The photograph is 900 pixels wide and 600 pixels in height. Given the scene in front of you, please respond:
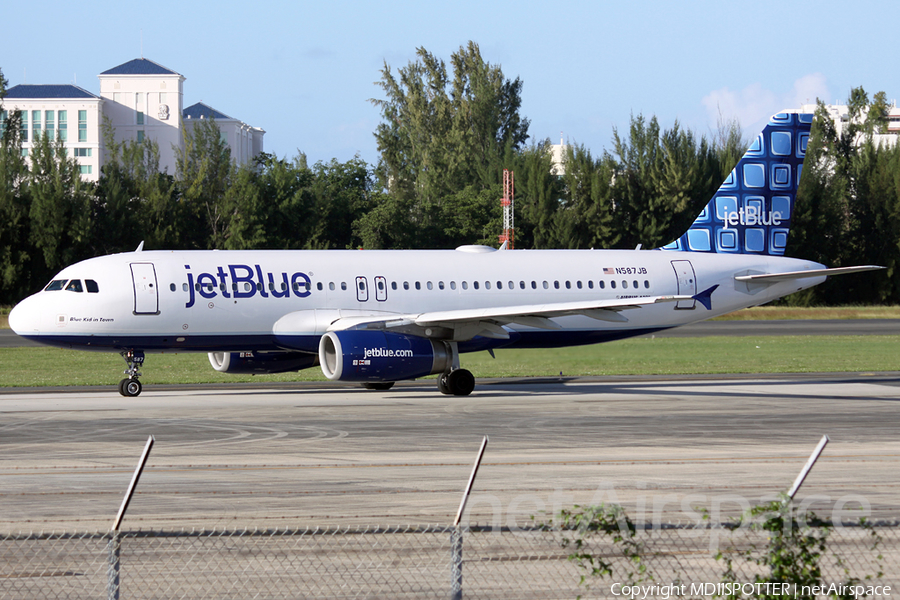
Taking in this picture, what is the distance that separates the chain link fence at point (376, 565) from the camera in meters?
9.94

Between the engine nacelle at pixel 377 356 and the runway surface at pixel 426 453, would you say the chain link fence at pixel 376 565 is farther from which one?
the engine nacelle at pixel 377 356

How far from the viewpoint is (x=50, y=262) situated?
79.6m

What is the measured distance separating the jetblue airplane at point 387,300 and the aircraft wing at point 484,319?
0.17 feet

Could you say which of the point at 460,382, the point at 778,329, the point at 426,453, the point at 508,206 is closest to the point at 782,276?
the point at 460,382

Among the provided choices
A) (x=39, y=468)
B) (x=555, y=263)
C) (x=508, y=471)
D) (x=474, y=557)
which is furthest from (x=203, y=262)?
(x=474, y=557)

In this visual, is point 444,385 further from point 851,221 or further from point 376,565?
point 851,221

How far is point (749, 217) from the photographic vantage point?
37438 mm

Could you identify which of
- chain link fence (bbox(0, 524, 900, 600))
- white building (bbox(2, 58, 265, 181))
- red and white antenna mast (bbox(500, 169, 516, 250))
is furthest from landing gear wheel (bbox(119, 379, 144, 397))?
white building (bbox(2, 58, 265, 181))

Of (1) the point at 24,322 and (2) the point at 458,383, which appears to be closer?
(1) the point at 24,322

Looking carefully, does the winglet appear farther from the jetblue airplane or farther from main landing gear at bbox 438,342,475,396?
main landing gear at bbox 438,342,475,396

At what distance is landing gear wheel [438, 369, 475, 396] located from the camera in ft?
99.6

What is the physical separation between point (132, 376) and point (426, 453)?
13354 mm

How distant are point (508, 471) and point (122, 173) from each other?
250 feet

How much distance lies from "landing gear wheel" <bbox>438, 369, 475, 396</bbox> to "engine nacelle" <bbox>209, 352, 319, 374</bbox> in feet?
13.1
